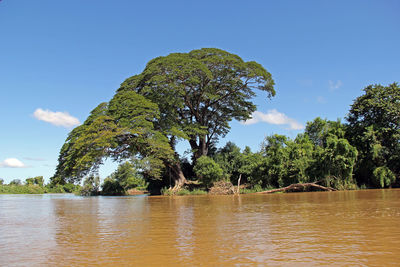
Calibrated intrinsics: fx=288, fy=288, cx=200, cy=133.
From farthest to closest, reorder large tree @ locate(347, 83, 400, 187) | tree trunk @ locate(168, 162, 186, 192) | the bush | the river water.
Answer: the bush → tree trunk @ locate(168, 162, 186, 192) → large tree @ locate(347, 83, 400, 187) → the river water

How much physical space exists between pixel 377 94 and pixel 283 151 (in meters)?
8.68

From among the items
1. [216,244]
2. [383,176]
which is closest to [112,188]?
[383,176]

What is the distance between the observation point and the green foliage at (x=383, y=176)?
21.4 meters

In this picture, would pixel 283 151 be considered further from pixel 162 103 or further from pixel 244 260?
pixel 244 260

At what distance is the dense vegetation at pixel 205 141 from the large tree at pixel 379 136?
0.07 metres

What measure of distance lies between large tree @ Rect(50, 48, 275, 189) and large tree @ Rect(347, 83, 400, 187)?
8386mm

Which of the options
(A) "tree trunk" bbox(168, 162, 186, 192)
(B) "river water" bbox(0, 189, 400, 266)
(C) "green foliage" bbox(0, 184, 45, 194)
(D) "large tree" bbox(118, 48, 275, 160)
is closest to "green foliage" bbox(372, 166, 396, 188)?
(D) "large tree" bbox(118, 48, 275, 160)

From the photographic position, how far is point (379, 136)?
908 inches

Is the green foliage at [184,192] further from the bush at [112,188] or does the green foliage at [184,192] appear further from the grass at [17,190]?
the grass at [17,190]

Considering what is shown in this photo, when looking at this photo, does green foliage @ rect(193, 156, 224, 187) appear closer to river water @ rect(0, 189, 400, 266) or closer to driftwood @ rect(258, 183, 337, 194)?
driftwood @ rect(258, 183, 337, 194)

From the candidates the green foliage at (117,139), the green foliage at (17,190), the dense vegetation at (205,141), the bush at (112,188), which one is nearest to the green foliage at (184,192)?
the dense vegetation at (205,141)

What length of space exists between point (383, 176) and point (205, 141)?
49.1 ft

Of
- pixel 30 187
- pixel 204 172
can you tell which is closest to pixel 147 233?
pixel 204 172

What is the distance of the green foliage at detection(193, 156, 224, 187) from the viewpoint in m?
24.6
